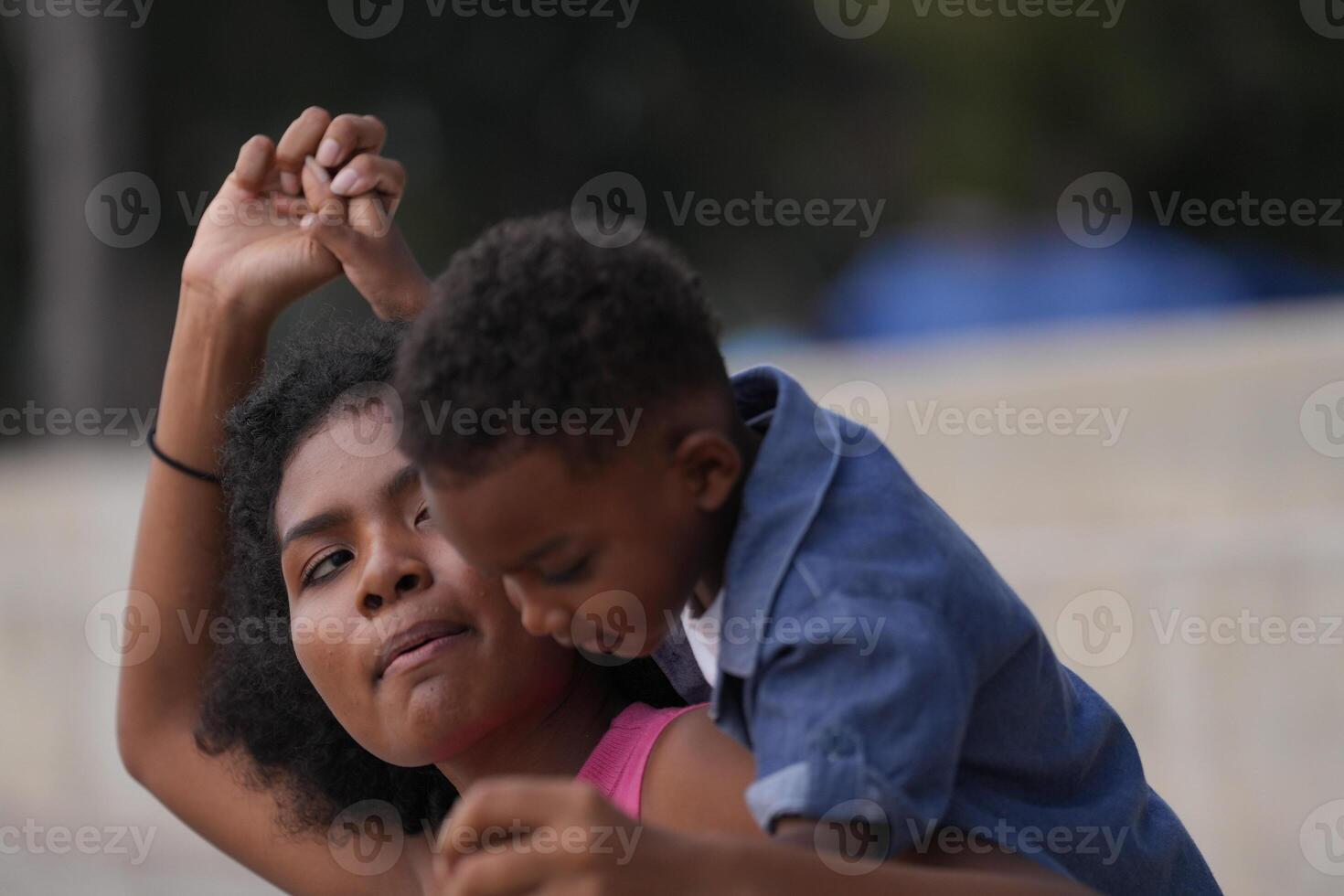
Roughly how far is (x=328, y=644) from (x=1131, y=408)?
330cm

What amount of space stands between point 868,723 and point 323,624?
0.72 m

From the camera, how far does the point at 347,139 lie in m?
1.96

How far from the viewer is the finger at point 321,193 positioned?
77.4 inches

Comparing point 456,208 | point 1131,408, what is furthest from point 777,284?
point 1131,408

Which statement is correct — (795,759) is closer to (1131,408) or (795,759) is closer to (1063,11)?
(1131,408)

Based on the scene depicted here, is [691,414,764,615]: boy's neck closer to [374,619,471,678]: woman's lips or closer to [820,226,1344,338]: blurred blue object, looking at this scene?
[374,619,471,678]: woman's lips

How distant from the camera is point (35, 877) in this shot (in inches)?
193

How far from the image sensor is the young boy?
1.17 metres

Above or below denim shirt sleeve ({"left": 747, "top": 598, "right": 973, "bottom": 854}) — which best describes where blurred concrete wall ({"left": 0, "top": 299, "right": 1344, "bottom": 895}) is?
below

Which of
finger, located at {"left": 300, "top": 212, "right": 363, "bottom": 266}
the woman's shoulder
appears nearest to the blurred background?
finger, located at {"left": 300, "top": 212, "right": 363, "bottom": 266}

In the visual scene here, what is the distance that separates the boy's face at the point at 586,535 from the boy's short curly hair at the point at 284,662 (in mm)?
521

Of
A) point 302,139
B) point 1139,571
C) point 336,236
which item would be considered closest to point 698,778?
point 336,236

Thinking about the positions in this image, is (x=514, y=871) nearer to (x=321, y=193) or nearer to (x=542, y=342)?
(x=542, y=342)

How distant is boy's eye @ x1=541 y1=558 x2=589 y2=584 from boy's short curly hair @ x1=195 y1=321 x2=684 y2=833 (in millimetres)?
542
